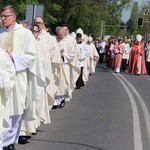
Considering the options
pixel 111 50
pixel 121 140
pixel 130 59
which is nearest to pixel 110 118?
pixel 121 140

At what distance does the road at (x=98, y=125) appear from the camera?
8305 millimetres

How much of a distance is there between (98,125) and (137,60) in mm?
17442

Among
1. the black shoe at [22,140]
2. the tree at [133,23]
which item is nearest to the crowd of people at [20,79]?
the black shoe at [22,140]

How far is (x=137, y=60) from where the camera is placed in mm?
27250

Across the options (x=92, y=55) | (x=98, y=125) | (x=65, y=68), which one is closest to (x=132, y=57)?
(x=92, y=55)

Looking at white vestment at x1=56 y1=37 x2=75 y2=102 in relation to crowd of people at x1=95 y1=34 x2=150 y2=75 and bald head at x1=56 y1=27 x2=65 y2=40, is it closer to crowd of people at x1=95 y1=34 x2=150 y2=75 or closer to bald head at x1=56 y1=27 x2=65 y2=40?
bald head at x1=56 y1=27 x2=65 y2=40

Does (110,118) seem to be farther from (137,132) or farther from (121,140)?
(121,140)

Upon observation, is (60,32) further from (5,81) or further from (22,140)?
(5,81)

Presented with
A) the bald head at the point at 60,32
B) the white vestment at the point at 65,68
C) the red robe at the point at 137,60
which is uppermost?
the bald head at the point at 60,32

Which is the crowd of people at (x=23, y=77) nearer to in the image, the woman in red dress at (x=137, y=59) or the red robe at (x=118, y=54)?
the woman in red dress at (x=137, y=59)

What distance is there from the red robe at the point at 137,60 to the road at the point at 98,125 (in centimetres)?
1114

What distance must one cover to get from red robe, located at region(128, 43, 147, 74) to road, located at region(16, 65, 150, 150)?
11145 mm

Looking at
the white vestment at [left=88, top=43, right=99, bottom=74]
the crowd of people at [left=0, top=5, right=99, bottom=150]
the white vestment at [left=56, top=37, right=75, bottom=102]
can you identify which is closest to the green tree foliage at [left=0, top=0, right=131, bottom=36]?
the white vestment at [left=88, top=43, right=99, bottom=74]

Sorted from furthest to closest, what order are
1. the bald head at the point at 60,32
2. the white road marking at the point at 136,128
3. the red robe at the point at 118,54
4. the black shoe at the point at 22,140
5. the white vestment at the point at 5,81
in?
1. the red robe at the point at 118,54
2. the bald head at the point at 60,32
3. the white road marking at the point at 136,128
4. the black shoe at the point at 22,140
5. the white vestment at the point at 5,81
